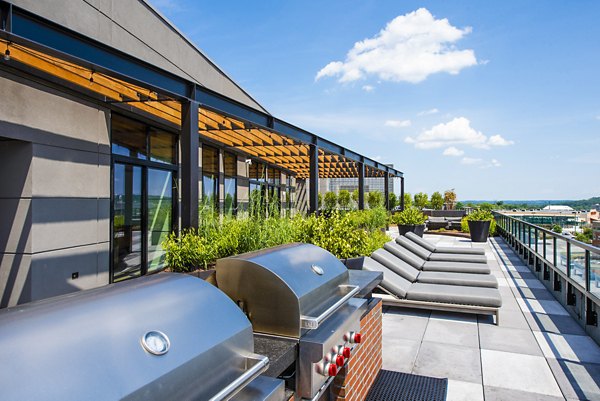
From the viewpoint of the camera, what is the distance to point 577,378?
3943mm

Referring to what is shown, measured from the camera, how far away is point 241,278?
2172 mm

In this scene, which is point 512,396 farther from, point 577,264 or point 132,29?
point 132,29

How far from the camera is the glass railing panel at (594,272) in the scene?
5.08m

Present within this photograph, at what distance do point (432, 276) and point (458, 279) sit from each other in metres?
0.51

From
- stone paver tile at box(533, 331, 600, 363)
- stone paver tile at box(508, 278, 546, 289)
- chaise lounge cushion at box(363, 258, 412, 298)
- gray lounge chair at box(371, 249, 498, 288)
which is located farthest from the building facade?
stone paver tile at box(508, 278, 546, 289)

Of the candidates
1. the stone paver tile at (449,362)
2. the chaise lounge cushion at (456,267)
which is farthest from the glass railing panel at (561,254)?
the stone paver tile at (449,362)

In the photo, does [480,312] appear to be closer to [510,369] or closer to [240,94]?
[510,369]

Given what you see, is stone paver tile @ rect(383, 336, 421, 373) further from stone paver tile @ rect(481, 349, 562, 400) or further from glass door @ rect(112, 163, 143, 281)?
glass door @ rect(112, 163, 143, 281)

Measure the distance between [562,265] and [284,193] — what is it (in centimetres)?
1433

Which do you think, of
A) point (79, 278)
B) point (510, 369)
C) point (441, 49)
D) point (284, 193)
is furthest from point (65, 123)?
point (284, 193)

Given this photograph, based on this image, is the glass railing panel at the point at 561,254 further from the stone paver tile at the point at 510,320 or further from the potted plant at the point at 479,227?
the potted plant at the point at 479,227

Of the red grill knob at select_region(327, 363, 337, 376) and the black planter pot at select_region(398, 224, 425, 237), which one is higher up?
the red grill knob at select_region(327, 363, 337, 376)

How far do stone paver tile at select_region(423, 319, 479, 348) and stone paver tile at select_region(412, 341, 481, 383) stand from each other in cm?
16

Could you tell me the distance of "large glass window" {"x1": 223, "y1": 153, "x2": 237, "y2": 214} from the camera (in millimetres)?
12734
